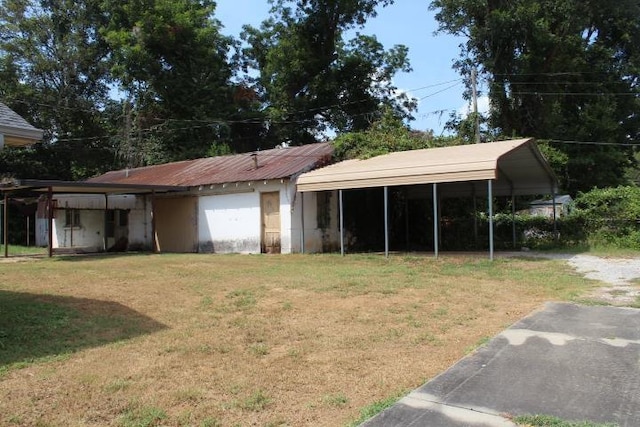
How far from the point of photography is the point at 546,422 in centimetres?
399

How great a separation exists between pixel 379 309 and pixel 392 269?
201 inches

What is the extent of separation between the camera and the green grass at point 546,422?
3.92 metres

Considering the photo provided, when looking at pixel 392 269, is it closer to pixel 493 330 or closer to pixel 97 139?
pixel 493 330

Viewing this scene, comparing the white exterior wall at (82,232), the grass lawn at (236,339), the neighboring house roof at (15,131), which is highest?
the neighboring house roof at (15,131)

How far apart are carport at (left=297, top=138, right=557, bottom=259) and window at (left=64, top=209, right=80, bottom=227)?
396 inches

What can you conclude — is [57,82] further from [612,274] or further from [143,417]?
[143,417]

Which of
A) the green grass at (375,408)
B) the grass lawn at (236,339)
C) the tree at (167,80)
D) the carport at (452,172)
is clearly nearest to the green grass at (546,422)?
the green grass at (375,408)

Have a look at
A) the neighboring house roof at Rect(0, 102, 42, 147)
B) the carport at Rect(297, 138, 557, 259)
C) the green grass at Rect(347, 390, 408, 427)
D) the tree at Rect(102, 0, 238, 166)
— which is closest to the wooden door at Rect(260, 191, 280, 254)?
the carport at Rect(297, 138, 557, 259)

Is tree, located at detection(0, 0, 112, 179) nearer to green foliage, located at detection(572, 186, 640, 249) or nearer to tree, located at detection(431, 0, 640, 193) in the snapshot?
tree, located at detection(431, 0, 640, 193)

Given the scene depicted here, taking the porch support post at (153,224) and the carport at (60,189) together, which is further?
the porch support post at (153,224)

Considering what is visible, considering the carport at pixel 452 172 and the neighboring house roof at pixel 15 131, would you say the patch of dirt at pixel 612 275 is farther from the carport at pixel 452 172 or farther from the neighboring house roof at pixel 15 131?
the neighboring house roof at pixel 15 131

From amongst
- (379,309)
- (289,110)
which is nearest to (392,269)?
(379,309)

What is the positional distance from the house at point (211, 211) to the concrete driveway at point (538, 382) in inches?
502

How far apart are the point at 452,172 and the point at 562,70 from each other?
21583mm
